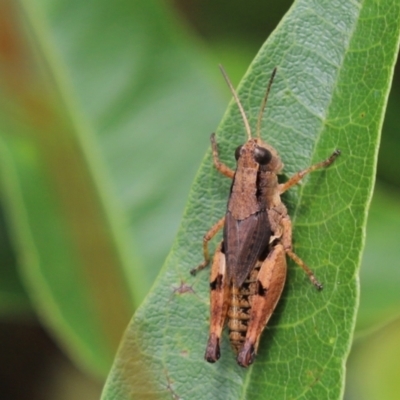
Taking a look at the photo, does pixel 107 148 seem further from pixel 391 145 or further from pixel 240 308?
pixel 391 145

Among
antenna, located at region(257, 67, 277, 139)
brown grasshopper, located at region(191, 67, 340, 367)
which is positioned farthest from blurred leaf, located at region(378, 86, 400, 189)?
antenna, located at region(257, 67, 277, 139)

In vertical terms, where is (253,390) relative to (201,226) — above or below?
below

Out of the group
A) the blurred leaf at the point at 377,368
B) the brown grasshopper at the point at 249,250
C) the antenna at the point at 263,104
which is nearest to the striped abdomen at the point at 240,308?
the brown grasshopper at the point at 249,250

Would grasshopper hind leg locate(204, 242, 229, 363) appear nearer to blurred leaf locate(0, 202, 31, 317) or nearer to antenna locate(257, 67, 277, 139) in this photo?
antenna locate(257, 67, 277, 139)

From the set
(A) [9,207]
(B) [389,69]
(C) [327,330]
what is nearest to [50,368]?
(A) [9,207]

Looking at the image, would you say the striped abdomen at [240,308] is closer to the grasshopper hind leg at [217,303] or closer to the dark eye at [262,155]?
the grasshopper hind leg at [217,303]

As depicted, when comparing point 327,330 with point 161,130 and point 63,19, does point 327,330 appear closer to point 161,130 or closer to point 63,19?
point 161,130

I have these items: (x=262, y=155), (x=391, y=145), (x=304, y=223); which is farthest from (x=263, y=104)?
(x=391, y=145)
